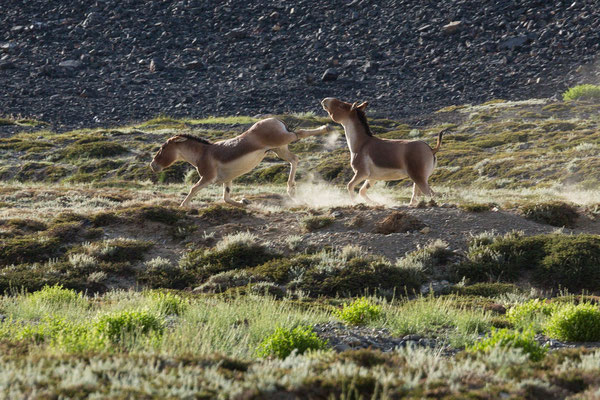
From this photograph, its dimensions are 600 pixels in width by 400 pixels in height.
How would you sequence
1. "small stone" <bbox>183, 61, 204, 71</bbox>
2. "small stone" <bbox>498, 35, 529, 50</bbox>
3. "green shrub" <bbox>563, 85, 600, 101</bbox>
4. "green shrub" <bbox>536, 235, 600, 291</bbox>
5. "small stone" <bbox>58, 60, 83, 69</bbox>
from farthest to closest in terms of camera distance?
"small stone" <bbox>183, 61, 204, 71</bbox> → "small stone" <bbox>58, 60, 83, 69</bbox> → "small stone" <bbox>498, 35, 529, 50</bbox> → "green shrub" <bbox>563, 85, 600, 101</bbox> → "green shrub" <bbox>536, 235, 600, 291</bbox>

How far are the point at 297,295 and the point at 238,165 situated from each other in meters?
6.71

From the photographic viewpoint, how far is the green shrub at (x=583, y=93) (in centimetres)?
6090

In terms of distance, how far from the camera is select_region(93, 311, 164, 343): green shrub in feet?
24.8

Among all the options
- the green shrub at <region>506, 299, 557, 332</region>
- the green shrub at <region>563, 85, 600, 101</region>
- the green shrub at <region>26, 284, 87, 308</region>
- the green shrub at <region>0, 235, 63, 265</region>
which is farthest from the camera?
the green shrub at <region>563, 85, 600, 101</region>

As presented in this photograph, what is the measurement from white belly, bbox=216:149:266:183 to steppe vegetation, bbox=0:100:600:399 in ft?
3.10

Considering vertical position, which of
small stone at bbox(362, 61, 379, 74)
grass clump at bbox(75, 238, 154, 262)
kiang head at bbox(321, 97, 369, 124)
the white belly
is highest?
small stone at bbox(362, 61, 379, 74)

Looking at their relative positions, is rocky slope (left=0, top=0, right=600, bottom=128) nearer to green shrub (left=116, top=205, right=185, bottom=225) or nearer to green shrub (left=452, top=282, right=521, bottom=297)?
green shrub (left=116, top=205, right=185, bottom=225)

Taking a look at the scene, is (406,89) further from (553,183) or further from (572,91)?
(553,183)

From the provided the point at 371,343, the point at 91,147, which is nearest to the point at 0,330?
the point at 371,343

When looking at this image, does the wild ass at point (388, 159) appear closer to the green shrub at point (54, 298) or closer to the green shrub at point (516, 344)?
the green shrub at point (54, 298)

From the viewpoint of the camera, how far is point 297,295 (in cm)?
1251

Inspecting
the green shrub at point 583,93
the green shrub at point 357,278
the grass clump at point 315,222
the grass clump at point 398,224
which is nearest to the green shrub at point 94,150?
the grass clump at point 315,222

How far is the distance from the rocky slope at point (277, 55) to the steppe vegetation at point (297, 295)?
44.4 metres

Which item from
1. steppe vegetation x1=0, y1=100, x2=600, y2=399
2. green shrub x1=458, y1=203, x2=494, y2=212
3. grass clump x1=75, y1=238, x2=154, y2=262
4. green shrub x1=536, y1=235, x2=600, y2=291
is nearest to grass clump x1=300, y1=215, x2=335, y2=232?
steppe vegetation x1=0, y1=100, x2=600, y2=399
